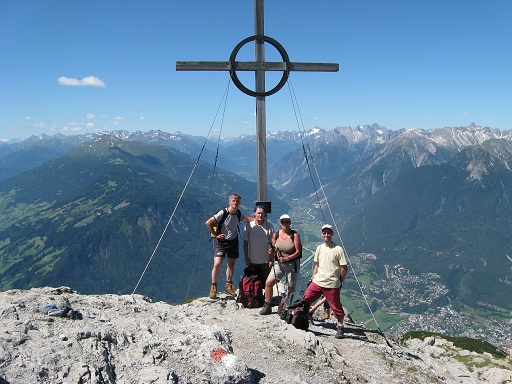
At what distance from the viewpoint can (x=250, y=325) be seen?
10086 mm

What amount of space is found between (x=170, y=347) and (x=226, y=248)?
4980 mm

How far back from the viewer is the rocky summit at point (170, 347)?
6.02 meters

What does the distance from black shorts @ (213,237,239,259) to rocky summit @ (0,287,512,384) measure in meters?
1.56

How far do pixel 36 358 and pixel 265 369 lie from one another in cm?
408

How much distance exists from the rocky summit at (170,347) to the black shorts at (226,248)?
1565 mm

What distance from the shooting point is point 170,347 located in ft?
23.6

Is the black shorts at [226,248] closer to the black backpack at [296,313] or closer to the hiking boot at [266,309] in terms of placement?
the hiking boot at [266,309]

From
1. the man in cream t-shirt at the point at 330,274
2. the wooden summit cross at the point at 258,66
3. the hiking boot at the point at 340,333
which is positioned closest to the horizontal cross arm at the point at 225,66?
the wooden summit cross at the point at 258,66

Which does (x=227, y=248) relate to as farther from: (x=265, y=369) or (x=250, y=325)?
(x=265, y=369)

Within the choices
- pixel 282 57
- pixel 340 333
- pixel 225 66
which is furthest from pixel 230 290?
pixel 282 57

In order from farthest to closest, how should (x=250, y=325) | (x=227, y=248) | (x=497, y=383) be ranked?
1. (x=497, y=383)
2. (x=227, y=248)
3. (x=250, y=325)

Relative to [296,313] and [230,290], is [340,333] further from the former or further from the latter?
[230,290]

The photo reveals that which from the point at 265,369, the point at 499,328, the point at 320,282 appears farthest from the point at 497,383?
the point at 499,328

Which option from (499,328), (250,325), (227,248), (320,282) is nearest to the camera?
(250,325)
